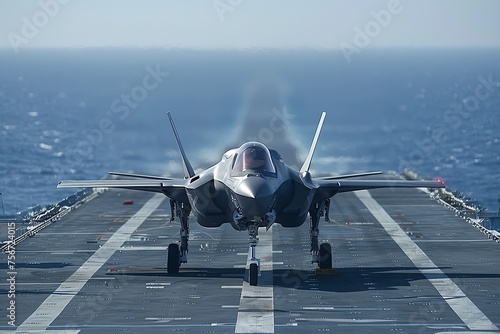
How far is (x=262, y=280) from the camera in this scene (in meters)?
40.4

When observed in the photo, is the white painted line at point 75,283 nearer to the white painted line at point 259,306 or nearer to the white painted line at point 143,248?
the white painted line at point 143,248

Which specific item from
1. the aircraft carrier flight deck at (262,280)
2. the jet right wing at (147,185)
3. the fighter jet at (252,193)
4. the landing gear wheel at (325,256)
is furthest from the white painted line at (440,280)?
the jet right wing at (147,185)


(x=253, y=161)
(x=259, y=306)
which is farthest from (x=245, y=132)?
(x=259, y=306)

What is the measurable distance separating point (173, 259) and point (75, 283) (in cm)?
376

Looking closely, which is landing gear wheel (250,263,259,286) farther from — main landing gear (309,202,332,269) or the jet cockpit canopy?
main landing gear (309,202,332,269)

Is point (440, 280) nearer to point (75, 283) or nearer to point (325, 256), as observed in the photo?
point (325, 256)

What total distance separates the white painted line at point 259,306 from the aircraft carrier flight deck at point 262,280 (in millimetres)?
36

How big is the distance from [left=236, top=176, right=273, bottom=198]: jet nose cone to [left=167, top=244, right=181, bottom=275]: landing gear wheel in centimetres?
513

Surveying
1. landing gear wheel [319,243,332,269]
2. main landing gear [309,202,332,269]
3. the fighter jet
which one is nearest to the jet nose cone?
the fighter jet

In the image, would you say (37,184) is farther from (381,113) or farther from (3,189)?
(381,113)

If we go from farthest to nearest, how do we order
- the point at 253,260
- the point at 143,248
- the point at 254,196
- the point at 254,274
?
the point at 143,248
the point at 254,274
the point at 253,260
the point at 254,196

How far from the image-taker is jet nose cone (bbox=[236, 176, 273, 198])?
37.1 m

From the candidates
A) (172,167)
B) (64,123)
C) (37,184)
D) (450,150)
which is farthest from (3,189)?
(64,123)

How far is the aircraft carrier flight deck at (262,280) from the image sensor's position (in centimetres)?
3312
